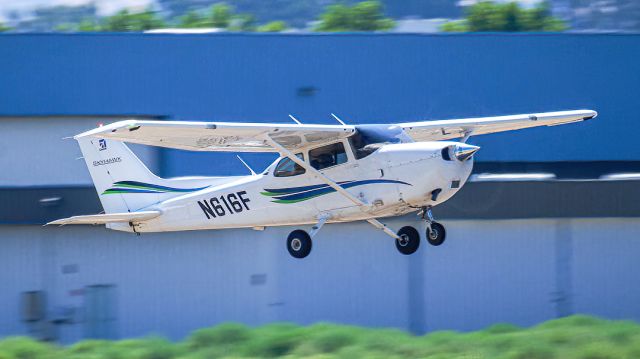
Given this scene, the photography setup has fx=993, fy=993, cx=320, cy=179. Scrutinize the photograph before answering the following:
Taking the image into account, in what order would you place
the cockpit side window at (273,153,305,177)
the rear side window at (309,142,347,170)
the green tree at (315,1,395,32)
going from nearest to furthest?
the rear side window at (309,142,347,170), the cockpit side window at (273,153,305,177), the green tree at (315,1,395,32)

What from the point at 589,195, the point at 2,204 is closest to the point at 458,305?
the point at 589,195

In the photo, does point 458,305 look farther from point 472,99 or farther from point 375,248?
point 472,99

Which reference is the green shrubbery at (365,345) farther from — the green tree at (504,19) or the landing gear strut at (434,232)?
the green tree at (504,19)

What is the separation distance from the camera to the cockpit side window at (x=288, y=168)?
1419cm

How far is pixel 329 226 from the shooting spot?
21.5m

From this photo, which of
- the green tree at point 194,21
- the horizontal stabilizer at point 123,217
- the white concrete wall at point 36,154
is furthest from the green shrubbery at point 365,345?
the green tree at point 194,21

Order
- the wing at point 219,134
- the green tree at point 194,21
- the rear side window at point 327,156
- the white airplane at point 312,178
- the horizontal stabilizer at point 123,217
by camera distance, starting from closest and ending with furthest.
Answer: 1. the wing at point 219,134
2. the white airplane at point 312,178
3. the rear side window at point 327,156
4. the horizontal stabilizer at point 123,217
5. the green tree at point 194,21

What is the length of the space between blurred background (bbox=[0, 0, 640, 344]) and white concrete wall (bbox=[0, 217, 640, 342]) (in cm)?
3

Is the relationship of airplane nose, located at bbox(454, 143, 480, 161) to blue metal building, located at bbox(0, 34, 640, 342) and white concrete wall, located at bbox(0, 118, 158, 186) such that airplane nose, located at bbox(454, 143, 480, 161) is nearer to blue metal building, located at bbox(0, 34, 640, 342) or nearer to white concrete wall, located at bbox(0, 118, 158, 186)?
blue metal building, located at bbox(0, 34, 640, 342)

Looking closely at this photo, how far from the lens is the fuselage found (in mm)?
12945

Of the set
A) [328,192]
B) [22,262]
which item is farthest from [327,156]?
[22,262]

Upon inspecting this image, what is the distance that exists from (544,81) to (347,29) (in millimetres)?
16647

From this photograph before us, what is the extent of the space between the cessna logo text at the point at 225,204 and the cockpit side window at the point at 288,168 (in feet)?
2.25

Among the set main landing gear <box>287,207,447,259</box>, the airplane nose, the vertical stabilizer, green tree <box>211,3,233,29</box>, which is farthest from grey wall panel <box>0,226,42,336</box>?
green tree <box>211,3,233,29</box>
